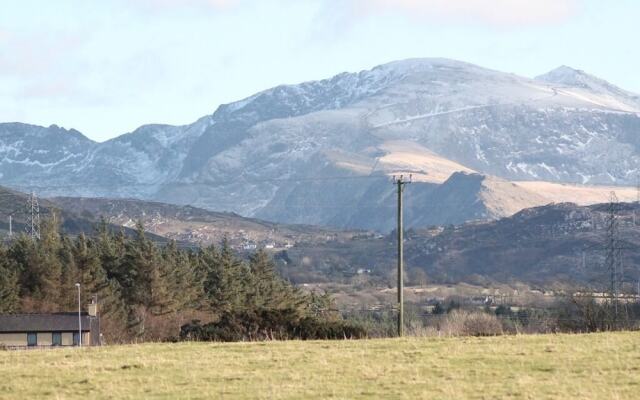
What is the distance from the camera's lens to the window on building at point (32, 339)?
324 feet

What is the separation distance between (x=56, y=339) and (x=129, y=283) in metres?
20.5

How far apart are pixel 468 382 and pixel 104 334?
234 ft

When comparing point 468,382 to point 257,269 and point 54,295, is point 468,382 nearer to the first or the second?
point 54,295

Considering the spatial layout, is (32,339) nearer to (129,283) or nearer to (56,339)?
(56,339)

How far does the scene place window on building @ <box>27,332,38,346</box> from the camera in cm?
9876

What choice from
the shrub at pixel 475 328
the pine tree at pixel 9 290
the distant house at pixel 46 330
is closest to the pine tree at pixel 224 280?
the pine tree at pixel 9 290

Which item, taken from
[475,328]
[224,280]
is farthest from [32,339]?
[475,328]

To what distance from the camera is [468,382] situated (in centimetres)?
3397

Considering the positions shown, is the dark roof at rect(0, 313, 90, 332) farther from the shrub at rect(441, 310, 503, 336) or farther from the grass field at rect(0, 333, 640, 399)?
the grass field at rect(0, 333, 640, 399)

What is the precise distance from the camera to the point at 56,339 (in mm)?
99875

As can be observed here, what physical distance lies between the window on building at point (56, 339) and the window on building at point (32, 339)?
51.2 inches

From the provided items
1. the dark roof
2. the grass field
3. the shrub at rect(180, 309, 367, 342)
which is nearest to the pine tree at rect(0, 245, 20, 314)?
the dark roof

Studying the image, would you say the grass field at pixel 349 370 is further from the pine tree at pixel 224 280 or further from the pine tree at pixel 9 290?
the pine tree at pixel 224 280

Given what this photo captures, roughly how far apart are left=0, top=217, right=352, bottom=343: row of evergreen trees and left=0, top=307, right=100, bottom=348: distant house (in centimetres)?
218
